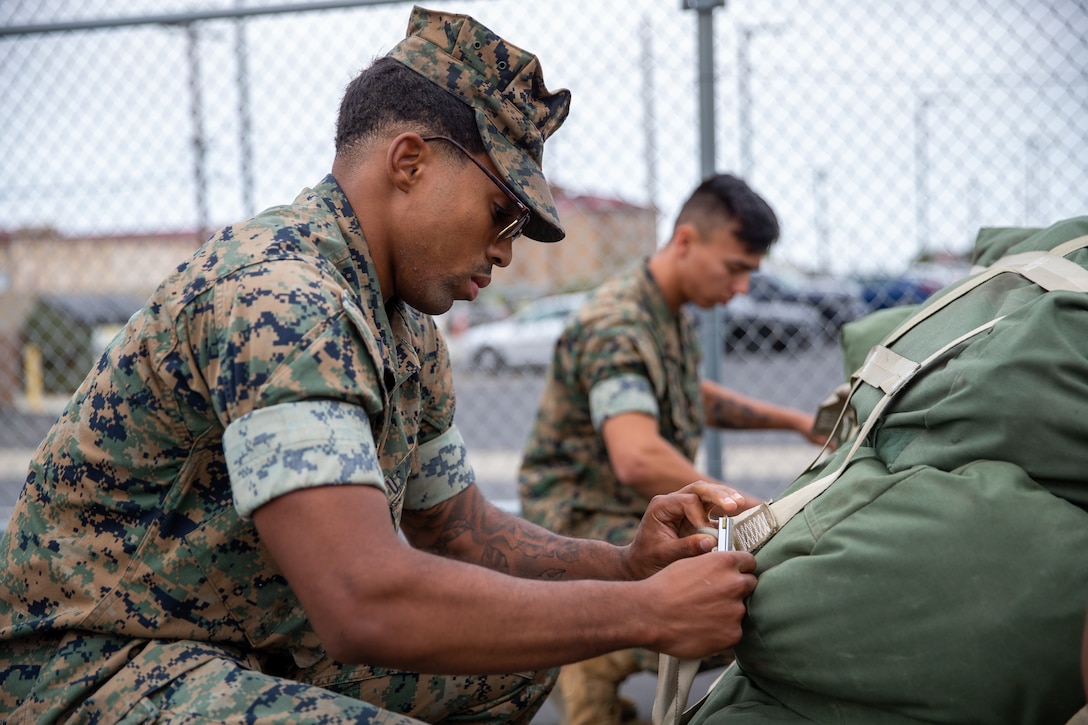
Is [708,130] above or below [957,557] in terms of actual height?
above

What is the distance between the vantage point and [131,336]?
1.53 m

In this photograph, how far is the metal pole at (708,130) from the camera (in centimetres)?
301

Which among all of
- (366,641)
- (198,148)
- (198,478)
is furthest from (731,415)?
(366,641)

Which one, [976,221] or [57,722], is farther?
[976,221]

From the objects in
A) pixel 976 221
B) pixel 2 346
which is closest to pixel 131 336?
pixel 976 221

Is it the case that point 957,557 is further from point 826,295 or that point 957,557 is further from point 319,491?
point 826,295

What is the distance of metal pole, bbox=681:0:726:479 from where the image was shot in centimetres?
301

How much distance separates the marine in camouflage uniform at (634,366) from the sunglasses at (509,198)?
1.29 metres

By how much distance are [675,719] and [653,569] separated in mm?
271

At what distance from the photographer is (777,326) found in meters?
3.63

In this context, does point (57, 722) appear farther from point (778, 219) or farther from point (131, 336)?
point (778, 219)

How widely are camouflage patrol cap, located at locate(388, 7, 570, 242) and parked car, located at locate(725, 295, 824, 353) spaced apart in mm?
1979

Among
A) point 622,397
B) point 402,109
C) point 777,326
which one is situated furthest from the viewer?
point 777,326

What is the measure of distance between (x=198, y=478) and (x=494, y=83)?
0.81 m
